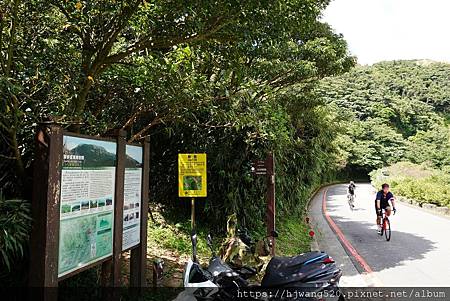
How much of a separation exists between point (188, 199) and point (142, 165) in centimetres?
384

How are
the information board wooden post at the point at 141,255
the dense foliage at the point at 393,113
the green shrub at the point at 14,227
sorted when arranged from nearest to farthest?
the green shrub at the point at 14,227
the information board wooden post at the point at 141,255
the dense foliage at the point at 393,113

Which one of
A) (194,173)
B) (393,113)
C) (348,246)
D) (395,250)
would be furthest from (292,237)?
(393,113)

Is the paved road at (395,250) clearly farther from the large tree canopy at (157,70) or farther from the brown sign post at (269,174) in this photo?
the large tree canopy at (157,70)

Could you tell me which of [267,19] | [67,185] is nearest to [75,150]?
[67,185]

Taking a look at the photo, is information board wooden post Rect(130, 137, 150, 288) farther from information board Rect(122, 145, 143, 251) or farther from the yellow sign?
the yellow sign

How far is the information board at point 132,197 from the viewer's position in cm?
432

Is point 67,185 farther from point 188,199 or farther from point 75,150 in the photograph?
point 188,199

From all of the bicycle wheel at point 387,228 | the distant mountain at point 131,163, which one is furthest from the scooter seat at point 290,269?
the bicycle wheel at point 387,228

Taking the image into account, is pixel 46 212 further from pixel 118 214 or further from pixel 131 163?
pixel 131 163

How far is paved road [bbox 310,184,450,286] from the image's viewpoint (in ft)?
20.8

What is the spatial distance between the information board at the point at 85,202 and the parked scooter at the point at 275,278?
101 centimetres

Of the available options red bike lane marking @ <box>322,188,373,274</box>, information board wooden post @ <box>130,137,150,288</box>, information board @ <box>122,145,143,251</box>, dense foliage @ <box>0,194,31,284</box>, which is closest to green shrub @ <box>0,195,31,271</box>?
dense foliage @ <box>0,194,31,284</box>

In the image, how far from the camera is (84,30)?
4406 millimetres

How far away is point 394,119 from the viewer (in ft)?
175
